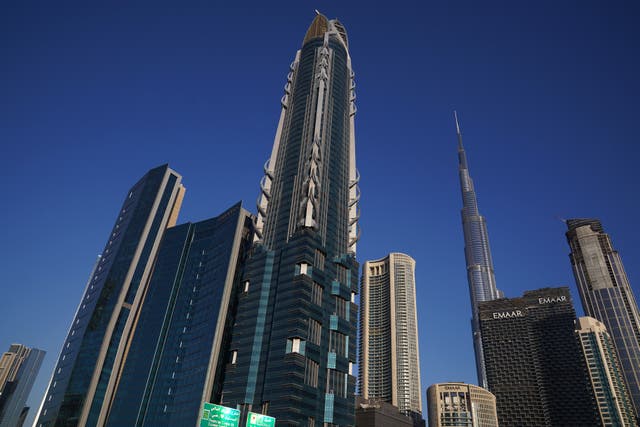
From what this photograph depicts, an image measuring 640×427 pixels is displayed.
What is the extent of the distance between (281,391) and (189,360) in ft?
146

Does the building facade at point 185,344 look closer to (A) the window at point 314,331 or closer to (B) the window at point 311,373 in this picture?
(B) the window at point 311,373

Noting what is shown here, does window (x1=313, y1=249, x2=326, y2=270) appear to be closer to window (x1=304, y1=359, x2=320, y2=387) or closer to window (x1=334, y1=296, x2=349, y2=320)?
window (x1=334, y1=296, x2=349, y2=320)

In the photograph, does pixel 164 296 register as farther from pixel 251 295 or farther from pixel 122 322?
pixel 251 295

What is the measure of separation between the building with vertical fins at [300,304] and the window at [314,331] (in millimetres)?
307

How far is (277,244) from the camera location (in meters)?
177

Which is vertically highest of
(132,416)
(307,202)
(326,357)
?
(307,202)

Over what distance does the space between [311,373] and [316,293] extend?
26.3m

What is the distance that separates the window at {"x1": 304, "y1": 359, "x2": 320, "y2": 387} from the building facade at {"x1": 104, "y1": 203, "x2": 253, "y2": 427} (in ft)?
106

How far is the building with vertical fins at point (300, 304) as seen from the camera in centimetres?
A: 14325

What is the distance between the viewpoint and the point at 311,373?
14650cm

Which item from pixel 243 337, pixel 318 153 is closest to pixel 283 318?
pixel 243 337

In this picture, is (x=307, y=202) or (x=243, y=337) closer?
(x=243, y=337)

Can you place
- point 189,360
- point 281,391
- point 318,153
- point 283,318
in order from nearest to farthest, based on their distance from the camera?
1. point 281,391
2. point 283,318
3. point 189,360
4. point 318,153

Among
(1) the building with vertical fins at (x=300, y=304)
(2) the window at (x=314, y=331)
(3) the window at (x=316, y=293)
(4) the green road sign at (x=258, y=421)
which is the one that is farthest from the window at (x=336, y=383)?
(4) the green road sign at (x=258, y=421)
